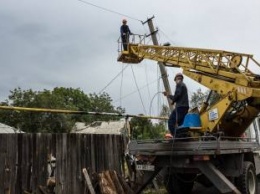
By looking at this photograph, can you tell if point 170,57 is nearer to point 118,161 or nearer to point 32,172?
point 118,161

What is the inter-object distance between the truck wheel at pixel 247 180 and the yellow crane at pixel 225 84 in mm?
1314

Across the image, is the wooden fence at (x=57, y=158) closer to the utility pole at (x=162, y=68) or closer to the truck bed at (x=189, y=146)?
the truck bed at (x=189, y=146)

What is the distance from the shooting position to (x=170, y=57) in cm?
1394

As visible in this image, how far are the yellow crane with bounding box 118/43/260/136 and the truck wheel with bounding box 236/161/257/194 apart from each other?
51.7 inches

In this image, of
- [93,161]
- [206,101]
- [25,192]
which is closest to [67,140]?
[93,161]

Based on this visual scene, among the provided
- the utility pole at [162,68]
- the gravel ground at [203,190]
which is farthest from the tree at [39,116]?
the gravel ground at [203,190]

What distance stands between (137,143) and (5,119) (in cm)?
3886

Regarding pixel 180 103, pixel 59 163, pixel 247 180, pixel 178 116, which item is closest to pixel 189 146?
pixel 178 116

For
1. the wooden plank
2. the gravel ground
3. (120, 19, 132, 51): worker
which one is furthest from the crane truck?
(120, 19, 132, 51): worker

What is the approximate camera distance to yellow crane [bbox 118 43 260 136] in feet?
35.3

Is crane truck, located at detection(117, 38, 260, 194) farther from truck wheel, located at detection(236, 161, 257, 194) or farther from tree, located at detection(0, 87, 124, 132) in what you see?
tree, located at detection(0, 87, 124, 132)

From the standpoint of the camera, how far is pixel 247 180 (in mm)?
10297

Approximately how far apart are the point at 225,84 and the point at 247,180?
2608 millimetres

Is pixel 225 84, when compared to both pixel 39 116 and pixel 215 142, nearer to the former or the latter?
pixel 215 142
